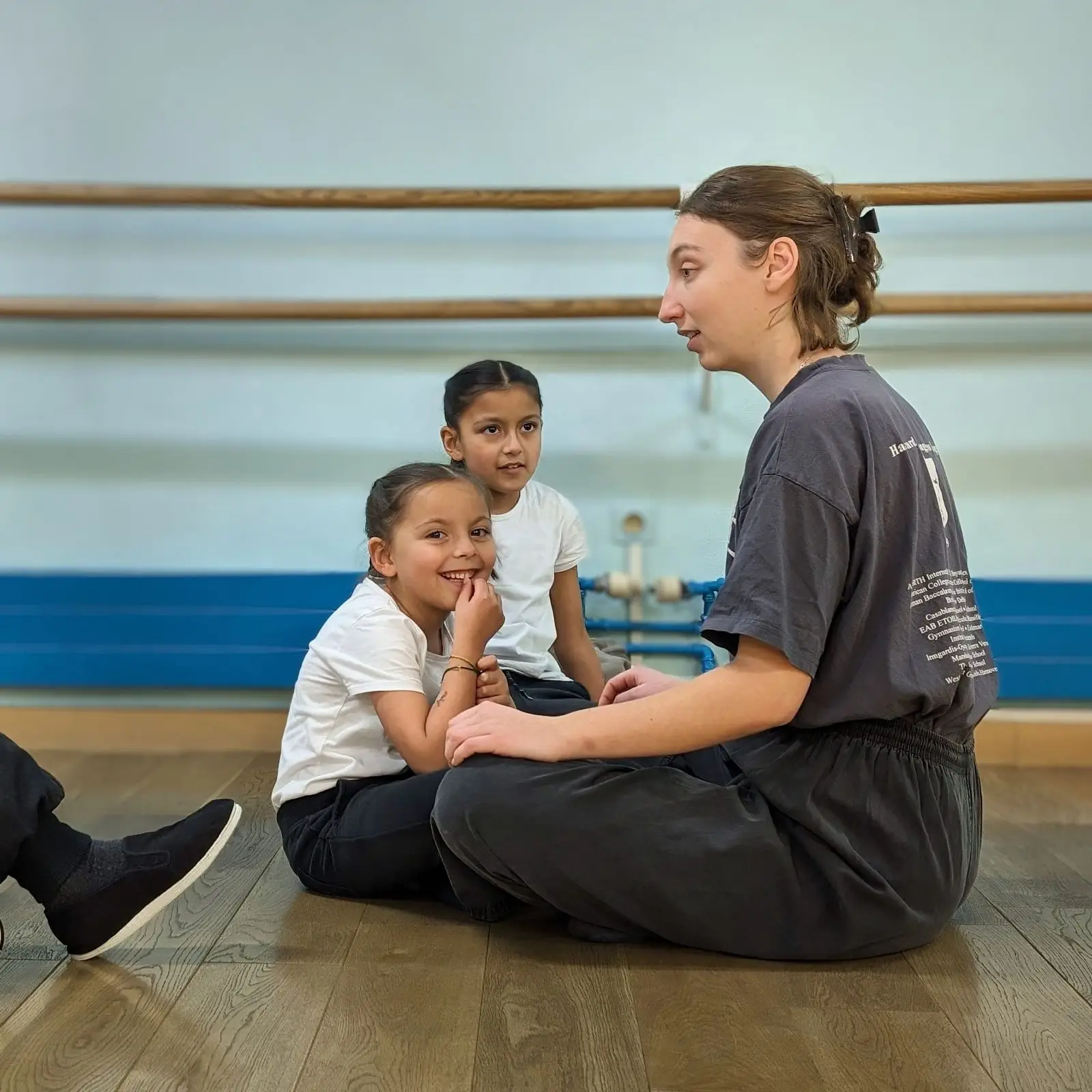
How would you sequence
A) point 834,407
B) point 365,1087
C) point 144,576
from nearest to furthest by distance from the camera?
point 365,1087
point 834,407
point 144,576

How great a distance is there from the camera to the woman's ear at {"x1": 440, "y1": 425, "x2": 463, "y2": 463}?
6.31 ft

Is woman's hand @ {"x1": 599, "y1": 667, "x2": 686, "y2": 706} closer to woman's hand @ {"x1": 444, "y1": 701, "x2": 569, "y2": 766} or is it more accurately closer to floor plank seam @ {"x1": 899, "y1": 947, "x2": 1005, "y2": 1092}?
woman's hand @ {"x1": 444, "y1": 701, "x2": 569, "y2": 766}

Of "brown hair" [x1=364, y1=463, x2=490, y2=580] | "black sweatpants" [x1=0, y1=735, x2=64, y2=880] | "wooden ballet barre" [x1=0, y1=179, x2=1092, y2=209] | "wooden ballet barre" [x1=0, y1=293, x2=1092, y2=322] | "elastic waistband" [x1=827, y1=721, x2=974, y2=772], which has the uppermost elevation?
"wooden ballet barre" [x1=0, y1=179, x2=1092, y2=209]

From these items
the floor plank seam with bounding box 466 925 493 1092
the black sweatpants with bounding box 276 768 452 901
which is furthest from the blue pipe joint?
the floor plank seam with bounding box 466 925 493 1092

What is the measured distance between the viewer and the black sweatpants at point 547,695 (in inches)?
65.5

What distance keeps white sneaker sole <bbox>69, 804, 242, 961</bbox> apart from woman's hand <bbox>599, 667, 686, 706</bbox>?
43 cm

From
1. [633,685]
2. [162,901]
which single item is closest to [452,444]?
[633,685]

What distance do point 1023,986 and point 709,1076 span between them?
38 cm

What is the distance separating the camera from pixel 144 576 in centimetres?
225

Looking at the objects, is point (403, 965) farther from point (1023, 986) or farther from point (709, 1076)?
point (1023, 986)

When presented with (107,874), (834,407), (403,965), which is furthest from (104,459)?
(834,407)

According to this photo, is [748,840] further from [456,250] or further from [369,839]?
[456,250]

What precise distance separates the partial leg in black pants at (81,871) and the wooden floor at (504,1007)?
0.13 feet

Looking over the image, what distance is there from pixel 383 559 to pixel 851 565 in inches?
24.8
